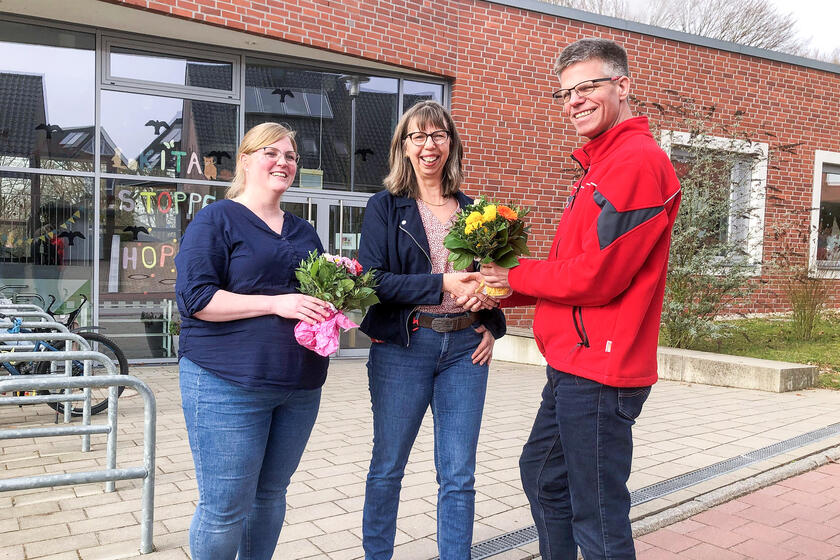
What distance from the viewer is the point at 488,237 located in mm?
2643

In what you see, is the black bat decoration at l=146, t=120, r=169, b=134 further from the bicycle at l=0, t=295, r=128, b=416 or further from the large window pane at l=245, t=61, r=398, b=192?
the bicycle at l=0, t=295, r=128, b=416

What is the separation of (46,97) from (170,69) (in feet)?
5.14

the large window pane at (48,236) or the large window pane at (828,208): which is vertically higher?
the large window pane at (828,208)

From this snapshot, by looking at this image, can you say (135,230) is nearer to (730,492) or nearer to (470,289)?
(470,289)

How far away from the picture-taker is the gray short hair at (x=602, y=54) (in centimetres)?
238

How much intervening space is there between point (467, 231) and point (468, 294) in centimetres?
31

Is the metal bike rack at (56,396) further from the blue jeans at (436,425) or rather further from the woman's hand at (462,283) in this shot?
the woman's hand at (462,283)

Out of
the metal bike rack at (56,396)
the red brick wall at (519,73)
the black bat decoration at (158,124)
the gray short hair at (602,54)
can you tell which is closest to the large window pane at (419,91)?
the red brick wall at (519,73)

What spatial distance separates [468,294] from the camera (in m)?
2.84

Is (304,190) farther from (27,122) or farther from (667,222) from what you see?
(667,222)

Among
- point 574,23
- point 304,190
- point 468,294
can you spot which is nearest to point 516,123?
point 574,23

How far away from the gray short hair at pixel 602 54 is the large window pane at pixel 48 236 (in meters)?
8.08

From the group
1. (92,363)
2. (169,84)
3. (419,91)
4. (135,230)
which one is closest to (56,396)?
(92,363)

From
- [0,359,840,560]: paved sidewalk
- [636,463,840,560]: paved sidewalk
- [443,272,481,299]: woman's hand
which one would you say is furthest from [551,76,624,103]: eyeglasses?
[636,463,840,560]: paved sidewalk
